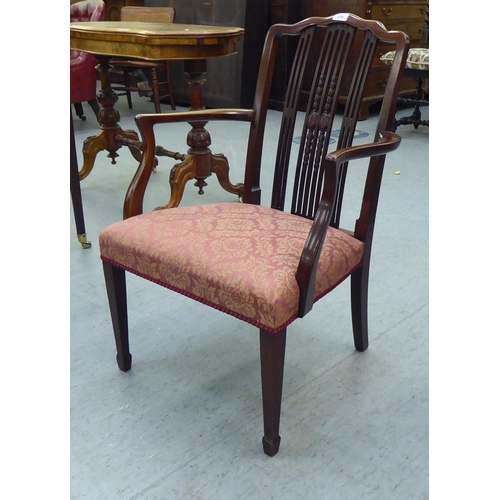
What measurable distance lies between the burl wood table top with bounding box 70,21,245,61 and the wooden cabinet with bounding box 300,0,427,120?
2436 mm

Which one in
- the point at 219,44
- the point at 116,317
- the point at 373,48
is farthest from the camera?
the point at 219,44

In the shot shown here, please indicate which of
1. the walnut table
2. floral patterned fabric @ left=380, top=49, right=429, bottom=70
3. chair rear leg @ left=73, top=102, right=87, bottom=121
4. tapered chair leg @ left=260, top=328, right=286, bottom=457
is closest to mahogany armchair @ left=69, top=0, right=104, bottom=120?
chair rear leg @ left=73, top=102, right=87, bottom=121

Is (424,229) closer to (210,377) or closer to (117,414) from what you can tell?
(210,377)

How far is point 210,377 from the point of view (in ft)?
5.44

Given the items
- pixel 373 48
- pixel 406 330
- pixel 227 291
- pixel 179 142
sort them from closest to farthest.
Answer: pixel 227 291 → pixel 373 48 → pixel 406 330 → pixel 179 142

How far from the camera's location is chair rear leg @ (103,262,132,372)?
61.6 inches

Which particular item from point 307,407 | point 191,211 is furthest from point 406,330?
point 191,211

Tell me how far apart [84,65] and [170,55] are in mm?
2224

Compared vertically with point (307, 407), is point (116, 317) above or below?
above

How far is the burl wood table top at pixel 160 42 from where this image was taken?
2.43 meters

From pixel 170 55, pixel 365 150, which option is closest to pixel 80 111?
pixel 170 55

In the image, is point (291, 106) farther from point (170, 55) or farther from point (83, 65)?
point (83, 65)
